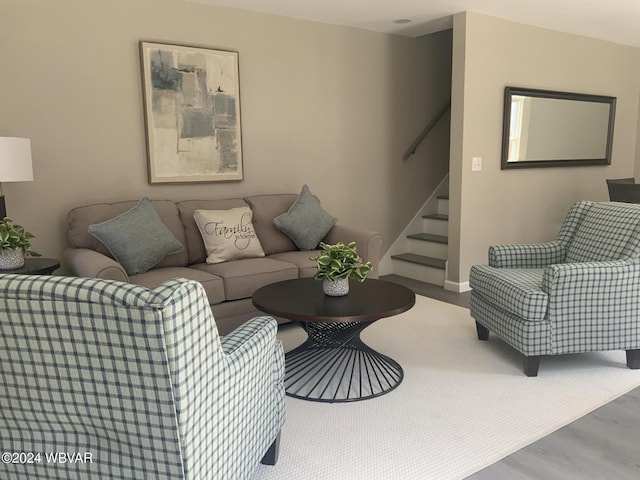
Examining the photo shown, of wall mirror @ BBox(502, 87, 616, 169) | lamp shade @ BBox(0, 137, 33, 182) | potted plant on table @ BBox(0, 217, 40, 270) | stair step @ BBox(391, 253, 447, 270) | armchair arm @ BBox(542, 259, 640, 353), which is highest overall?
wall mirror @ BBox(502, 87, 616, 169)

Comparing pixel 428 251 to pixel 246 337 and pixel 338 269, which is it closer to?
pixel 338 269

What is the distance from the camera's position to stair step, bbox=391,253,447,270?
16.0 feet

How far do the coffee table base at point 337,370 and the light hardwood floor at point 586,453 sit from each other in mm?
759

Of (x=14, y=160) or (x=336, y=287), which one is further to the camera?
(x=14, y=160)

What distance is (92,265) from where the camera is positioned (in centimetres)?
292

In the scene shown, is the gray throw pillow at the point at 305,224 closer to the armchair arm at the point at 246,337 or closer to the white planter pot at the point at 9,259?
the white planter pot at the point at 9,259

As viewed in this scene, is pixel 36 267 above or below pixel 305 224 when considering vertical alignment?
below

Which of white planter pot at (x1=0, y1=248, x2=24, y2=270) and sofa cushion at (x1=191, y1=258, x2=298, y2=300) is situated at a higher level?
white planter pot at (x1=0, y1=248, x2=24, y2=270)

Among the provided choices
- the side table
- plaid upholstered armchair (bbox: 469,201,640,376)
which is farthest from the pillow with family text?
plaid upholstered armchair (bbox: 469,201,640,376)

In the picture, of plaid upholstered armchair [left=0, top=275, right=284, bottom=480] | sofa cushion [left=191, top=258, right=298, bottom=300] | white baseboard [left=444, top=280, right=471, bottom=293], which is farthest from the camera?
white baseboard [left=444, top=280, right=471, bottom=293]

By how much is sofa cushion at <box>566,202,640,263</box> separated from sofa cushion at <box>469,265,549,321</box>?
296 mm

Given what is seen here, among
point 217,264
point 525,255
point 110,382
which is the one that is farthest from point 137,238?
point 525,255

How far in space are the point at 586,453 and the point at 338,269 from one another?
1.35m

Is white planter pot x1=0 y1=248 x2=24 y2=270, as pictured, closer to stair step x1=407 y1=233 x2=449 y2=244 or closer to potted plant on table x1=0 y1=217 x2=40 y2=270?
potted plant on table x1=0 y1=217 x2=40 y2=270
